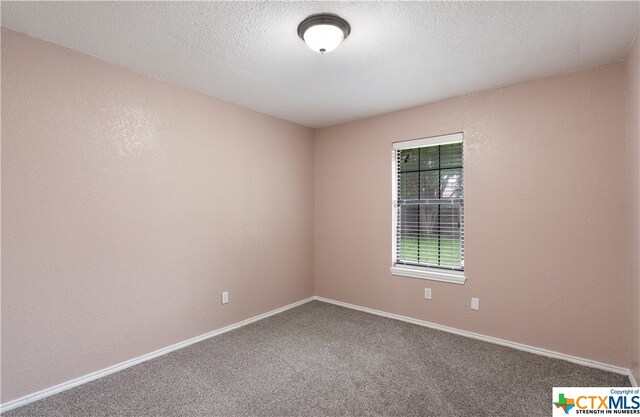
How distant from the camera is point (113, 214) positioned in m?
2.63

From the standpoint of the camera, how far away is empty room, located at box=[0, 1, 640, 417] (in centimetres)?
212

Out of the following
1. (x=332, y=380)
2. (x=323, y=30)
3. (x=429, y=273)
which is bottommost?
(x=332, y=380)

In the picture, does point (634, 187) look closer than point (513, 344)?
Yes

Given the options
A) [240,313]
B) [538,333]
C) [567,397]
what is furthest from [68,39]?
[538,333]

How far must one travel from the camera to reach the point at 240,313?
3.65 meters

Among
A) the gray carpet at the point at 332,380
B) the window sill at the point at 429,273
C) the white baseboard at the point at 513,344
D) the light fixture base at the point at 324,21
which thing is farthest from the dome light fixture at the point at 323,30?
the white baseboard at the point at 513,344

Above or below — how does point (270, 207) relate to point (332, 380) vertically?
above

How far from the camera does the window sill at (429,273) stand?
3.39 metres

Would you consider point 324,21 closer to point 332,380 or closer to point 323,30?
point 323,30

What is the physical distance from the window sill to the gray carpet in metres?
0.59

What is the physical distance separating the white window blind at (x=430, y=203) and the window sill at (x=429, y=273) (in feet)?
0.24

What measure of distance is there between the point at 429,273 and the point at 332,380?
173cm

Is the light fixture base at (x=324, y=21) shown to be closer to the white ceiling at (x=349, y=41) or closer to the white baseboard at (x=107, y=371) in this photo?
the white ceiling at (x=349, y=41)

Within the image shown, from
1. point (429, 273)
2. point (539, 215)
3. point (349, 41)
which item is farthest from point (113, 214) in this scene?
point (539, 215)
